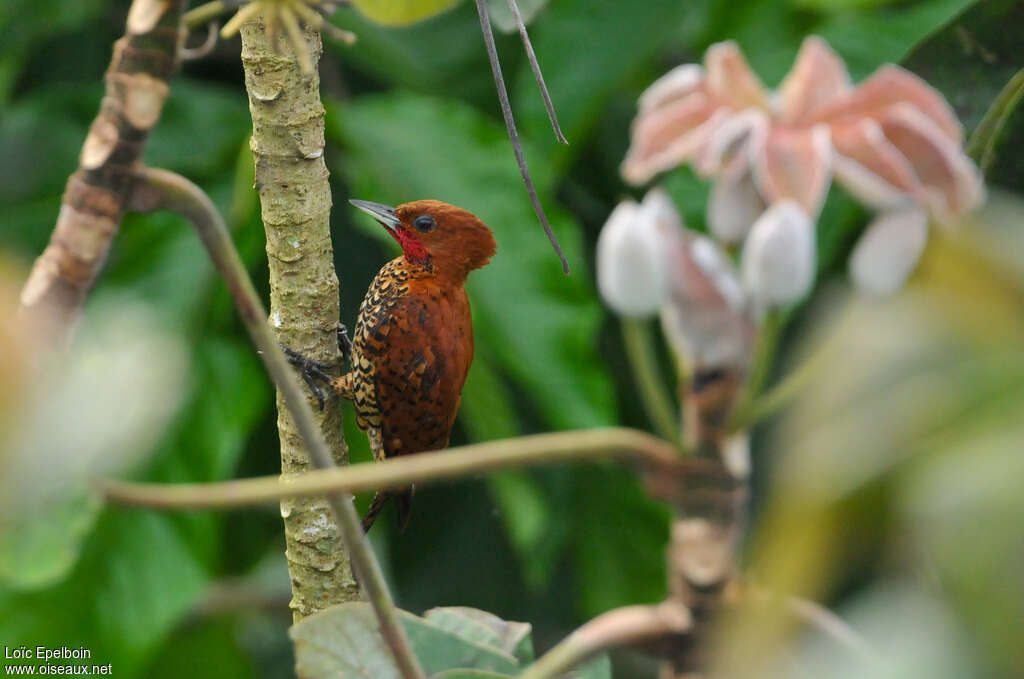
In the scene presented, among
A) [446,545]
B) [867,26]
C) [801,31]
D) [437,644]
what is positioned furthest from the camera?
[446,545]

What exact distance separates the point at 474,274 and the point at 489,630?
0.78 m

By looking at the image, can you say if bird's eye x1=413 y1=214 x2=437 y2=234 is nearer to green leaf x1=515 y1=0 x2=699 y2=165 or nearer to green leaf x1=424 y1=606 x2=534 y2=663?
green leaf x1=424 y1=606 x2=534 y2=663

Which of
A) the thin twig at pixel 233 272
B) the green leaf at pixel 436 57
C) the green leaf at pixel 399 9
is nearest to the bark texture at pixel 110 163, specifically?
the thin twig at pixel 233 272

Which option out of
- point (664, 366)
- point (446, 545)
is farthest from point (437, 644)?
point (446, 545)

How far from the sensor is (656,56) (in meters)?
1.87

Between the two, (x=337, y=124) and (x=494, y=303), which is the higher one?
(x=337, y=124)

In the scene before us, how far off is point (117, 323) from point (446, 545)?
173 cm

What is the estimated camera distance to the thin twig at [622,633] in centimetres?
33

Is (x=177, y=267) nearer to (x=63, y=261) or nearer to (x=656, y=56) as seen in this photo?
(x=656, y=56)

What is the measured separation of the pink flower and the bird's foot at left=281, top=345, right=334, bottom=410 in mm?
312

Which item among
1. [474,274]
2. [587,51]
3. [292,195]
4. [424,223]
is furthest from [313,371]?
[587,51]

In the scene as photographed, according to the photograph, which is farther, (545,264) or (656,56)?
(656,56)

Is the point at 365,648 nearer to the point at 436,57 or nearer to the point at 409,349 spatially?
the point at 409,349

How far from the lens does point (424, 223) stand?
904mm
